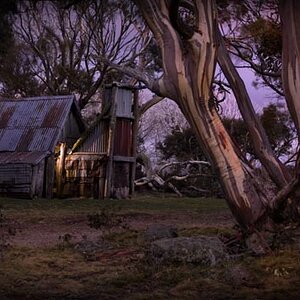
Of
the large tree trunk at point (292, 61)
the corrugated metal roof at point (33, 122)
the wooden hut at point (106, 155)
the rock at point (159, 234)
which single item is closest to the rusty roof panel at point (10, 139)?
the corrugated metal roof at point (33, 122)

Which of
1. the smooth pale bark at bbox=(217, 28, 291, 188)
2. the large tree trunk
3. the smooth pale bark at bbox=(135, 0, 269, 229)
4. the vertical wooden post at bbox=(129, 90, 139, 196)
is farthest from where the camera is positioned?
the vertical wooden post at bbox=(129, 90, 139, 196)

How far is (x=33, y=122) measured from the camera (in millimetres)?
29844

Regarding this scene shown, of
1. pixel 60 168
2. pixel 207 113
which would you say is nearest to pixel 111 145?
pixel 60 168

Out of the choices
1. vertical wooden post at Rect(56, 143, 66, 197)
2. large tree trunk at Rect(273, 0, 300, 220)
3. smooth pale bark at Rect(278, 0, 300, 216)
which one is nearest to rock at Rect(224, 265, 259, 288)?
large tree trunk at Rect(273, 0, 300, 220)

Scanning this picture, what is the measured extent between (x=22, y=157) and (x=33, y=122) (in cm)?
265

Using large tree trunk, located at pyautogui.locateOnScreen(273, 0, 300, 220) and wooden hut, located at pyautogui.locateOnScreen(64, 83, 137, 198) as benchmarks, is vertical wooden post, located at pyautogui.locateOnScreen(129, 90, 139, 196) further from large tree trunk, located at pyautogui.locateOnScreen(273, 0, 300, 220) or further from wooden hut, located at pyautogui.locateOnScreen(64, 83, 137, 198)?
large tree trunk, located at pyautogui.locateOnScreen(273, 0, 300, 220)

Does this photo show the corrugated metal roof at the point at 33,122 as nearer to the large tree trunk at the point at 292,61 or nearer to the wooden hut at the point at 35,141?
the wooden hut at the point at 35,141

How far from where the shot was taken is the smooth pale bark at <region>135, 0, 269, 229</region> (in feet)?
30.5

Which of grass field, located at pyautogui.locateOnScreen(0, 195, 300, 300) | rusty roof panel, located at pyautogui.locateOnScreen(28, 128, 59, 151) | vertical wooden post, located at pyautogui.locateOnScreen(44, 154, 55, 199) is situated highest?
rusty roof panel, located at pyautogui.locateOnScreen(28, 128, 59, 151)

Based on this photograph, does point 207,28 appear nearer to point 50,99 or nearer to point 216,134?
point 216,134

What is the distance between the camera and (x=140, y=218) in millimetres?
16797

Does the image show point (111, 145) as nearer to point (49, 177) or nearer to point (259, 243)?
point (49, 177)

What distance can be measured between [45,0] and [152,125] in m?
45.8

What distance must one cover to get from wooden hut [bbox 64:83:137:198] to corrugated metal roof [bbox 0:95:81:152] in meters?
1.43
